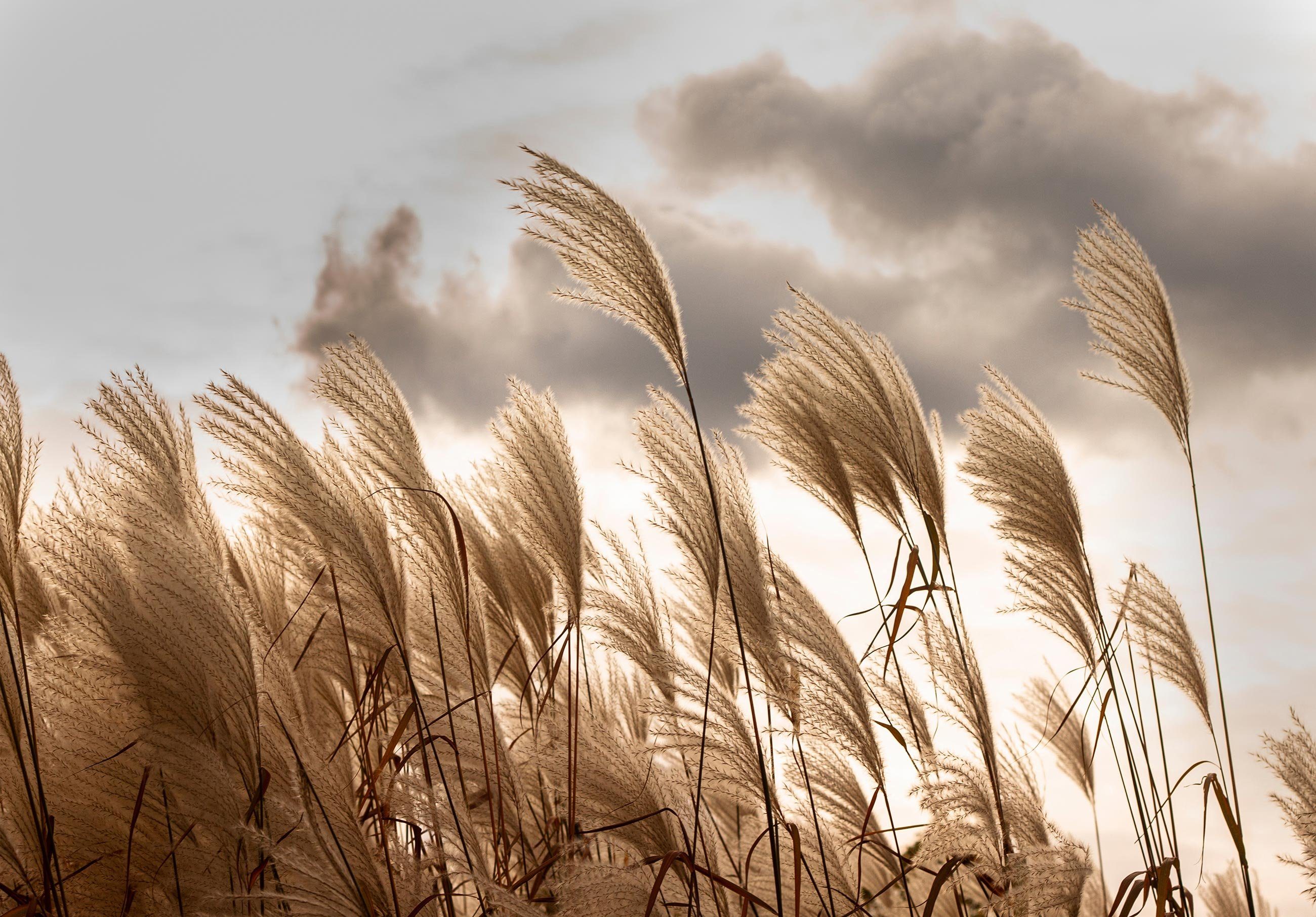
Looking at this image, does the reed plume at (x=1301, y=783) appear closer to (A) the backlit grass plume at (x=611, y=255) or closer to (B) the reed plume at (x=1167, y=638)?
(B) the reed plume at (x=1167, y=638)

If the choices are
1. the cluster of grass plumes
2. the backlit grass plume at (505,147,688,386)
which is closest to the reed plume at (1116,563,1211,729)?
the cluster of grass plumes

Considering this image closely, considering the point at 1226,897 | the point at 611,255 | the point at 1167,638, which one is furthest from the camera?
the point at 1226,897

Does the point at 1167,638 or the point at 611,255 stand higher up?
the point at 611,255

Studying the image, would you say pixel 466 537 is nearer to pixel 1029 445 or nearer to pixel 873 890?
pixel 1029 445

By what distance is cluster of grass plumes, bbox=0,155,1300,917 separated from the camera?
174 cm

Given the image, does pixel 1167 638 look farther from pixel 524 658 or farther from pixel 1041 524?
pixel 524 658

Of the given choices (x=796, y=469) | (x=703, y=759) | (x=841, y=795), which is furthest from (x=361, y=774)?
(x=796, y=469)

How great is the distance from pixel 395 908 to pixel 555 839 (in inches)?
42.5

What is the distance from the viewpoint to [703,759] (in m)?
2.21

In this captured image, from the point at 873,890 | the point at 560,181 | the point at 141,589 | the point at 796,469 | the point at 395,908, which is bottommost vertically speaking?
the point at 873,890

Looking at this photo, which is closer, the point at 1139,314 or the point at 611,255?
the point at 611,255

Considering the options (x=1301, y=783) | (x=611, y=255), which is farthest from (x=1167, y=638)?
(x=611, y=255)

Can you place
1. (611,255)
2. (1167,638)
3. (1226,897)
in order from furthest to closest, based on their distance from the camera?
(1226,897) → (1167,638) → (611,255)

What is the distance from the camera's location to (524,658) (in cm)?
287
